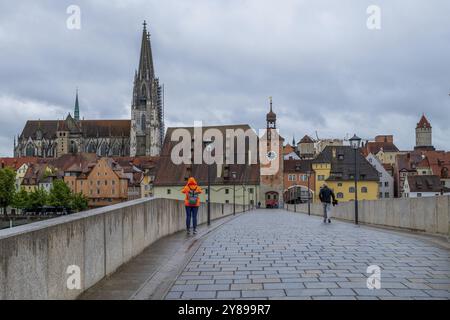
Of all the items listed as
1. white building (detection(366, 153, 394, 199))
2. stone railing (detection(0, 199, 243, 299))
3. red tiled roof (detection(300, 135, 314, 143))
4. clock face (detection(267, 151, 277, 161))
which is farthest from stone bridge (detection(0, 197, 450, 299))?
red tiled roof (detection(300, 135, 314, 143))

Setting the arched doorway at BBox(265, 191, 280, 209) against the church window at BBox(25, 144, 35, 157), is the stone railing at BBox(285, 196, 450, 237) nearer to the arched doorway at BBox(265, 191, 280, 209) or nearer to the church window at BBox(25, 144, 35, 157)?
the arched doorway at BBox(265, 191, 280, 209)

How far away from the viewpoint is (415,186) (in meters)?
99.9

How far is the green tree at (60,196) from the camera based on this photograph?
107 meters

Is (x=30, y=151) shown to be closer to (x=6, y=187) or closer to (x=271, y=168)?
(x=6, y=187)

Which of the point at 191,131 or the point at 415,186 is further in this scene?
the point at 191,131

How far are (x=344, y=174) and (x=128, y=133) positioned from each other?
99972 mm

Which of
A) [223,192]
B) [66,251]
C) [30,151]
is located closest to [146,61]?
[30,151]

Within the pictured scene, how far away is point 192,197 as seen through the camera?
16359mm

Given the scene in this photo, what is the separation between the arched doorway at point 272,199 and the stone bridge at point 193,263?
324ft

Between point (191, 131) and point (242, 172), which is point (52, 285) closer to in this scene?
point (242, 172)

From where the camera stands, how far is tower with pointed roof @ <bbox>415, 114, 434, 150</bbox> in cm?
19075


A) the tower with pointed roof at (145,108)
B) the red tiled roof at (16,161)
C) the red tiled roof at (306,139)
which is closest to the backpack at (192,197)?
the red tiled roof at (16,161)
